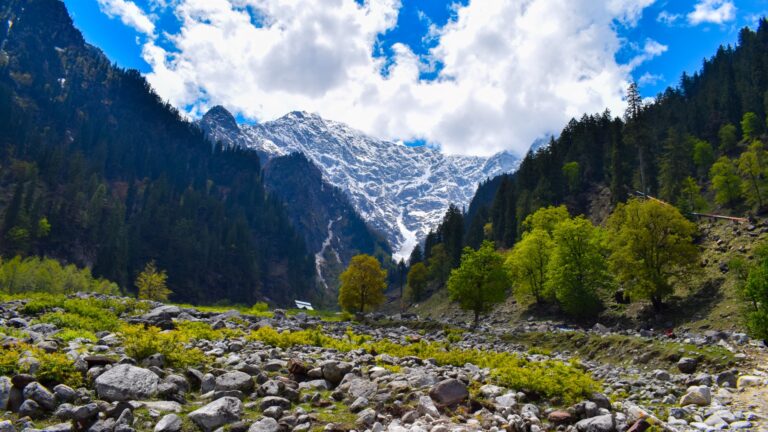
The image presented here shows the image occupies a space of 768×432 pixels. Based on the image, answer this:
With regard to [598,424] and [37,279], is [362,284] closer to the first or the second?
[598,424]

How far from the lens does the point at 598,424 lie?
9812 mm

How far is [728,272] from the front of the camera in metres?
41.4

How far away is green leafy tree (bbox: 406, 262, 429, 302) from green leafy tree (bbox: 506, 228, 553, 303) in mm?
63627

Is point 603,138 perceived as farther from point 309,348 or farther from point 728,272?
point 309,348

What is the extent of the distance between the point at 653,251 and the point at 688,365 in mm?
27457

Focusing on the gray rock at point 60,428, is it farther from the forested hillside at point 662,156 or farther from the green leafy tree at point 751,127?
the green leafy tree at point 751,127

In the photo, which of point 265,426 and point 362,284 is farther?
point 362,284

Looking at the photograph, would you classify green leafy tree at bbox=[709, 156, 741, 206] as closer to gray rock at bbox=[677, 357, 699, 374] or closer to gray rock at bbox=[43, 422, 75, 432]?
gray rock at bbox=[677, 357, 699, 374]

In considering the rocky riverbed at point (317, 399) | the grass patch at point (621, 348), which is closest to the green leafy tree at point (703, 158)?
the grass patch at point (621, 348)

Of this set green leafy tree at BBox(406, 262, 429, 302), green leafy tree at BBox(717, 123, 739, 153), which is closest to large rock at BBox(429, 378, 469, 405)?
green leafy tree at BBox(406, 262, 429, 302)

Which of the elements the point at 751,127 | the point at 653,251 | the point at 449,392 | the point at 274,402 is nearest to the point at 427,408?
the point at 449,392

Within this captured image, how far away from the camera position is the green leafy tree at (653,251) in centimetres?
4097

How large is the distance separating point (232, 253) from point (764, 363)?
187m

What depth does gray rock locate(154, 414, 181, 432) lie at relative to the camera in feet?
27.8
